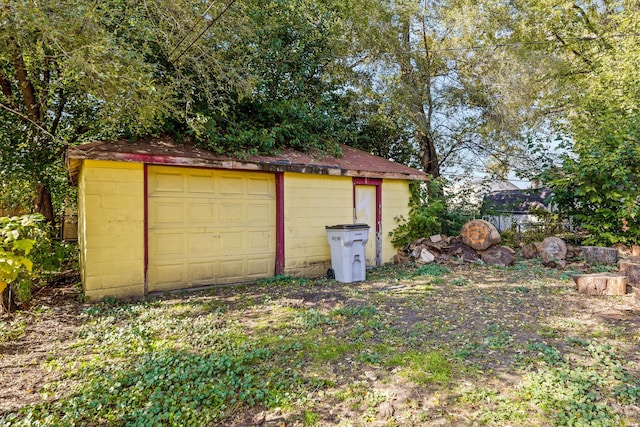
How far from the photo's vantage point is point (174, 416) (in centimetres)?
228

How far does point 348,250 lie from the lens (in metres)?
6.47

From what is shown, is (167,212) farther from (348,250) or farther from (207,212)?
(348,250)

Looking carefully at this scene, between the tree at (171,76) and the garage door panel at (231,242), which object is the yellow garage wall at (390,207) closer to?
the tree at (171,76)

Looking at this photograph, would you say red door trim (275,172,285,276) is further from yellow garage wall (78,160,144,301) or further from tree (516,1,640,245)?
tree (516,1,640,245)

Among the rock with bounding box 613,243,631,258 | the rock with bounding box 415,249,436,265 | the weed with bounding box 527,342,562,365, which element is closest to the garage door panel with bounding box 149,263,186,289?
the weed with bounding box 527,342,562,365

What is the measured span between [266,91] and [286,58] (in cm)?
100

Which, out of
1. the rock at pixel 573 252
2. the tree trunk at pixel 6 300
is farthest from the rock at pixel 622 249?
the tree trunk at pixel 6 300

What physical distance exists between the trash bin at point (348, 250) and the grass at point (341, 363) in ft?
4.53

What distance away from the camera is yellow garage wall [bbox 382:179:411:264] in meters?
8.23

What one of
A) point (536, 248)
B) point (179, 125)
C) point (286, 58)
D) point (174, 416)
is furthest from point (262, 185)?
point (536, 248)

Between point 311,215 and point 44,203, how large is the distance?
Result: 17.6 feet

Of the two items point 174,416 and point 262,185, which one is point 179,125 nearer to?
point 262,185

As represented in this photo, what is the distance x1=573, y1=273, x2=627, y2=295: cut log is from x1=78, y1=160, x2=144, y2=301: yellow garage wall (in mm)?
6582

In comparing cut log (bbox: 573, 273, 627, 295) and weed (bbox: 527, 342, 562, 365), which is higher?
cut log (bbox: 573, 273, 627, 295)
